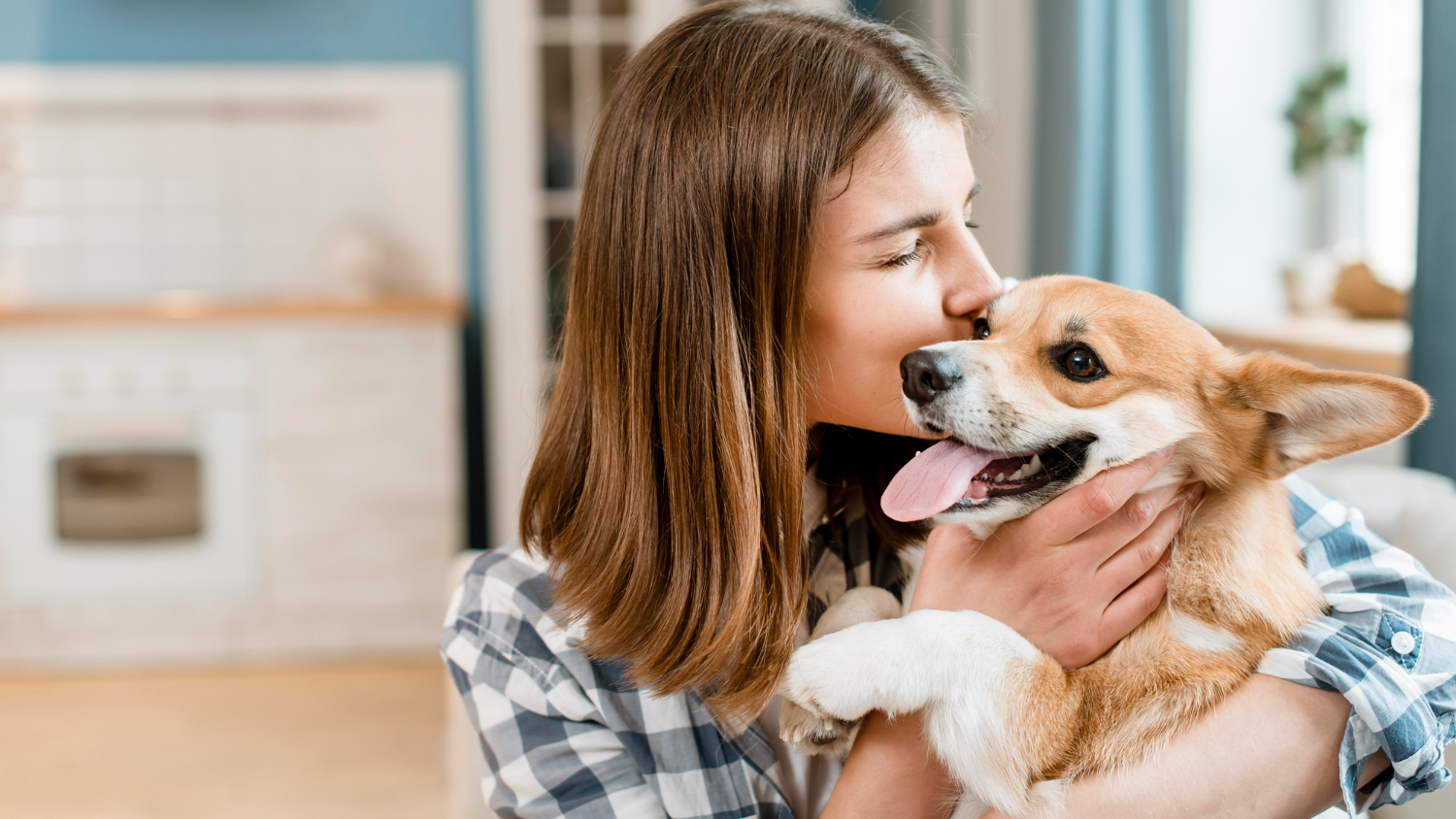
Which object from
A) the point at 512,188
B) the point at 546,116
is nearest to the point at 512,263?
the point at 512,188

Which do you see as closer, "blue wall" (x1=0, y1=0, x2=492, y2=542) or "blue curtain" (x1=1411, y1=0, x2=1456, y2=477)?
"blue curtain" (x1=1411, y1=0, x2=1456, y2=477)

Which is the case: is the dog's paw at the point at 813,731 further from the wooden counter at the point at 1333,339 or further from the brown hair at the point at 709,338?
the wooden counter at the point at 1333,339

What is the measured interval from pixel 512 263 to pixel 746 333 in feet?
9.79

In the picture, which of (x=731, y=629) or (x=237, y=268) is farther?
(x=237, y=268)

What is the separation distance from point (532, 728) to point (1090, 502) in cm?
55

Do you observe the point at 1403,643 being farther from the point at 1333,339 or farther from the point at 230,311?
the point at 230,311

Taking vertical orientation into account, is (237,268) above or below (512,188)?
below

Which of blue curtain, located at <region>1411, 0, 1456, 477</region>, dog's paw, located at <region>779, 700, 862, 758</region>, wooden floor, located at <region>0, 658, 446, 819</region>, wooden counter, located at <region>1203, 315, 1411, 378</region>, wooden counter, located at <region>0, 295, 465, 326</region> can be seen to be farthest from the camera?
wooden counter, located at <region>0, 295, 465, 326</region>

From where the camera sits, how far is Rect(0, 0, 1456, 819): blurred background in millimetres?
2309

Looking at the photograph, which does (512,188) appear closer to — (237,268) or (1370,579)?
(237,268)

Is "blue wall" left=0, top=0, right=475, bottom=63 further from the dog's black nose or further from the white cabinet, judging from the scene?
the dog's black nose

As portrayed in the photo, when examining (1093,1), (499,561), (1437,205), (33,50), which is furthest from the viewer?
(33,50)

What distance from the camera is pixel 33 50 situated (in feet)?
13.5

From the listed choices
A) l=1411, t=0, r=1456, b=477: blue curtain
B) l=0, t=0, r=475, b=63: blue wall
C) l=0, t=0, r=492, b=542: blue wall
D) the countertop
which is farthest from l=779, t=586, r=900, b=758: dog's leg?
l=0, t=0, r=475, b=63: blue wall
